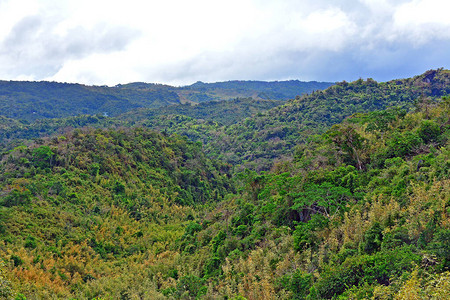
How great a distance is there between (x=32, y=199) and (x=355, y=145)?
20865 mm

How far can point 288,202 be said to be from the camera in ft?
47.2

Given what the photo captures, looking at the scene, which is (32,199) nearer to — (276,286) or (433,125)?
(276,286)

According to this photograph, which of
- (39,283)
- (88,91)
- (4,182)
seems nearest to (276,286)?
(39,283)

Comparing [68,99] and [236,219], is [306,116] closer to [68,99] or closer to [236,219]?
[236,219]

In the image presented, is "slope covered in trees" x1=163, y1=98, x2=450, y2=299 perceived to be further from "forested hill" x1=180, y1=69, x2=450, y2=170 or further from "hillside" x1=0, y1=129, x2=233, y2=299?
"forested hill" x1=180, y1=69, x2=450, y2=170

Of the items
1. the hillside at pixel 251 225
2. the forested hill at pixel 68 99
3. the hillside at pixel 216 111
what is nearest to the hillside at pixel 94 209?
the hillside at pixel 251 225

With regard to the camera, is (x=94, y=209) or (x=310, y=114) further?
(x=310, y=114)

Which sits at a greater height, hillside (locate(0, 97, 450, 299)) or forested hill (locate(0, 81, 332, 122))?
forested hill (locate(0, 81, 332, 122))

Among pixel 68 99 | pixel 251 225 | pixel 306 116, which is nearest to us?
pixel 251 225

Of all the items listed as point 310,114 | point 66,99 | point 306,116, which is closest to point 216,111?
point 306,116

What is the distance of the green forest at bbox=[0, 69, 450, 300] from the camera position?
26.4ft

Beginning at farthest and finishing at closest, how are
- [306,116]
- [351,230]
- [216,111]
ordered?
1. [216,111]
2. [306,116]
3. [351,230]

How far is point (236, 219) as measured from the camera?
18.0m

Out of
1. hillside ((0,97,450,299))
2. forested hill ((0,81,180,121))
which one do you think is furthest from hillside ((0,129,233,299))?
forested hill ((0,81,180,121))
